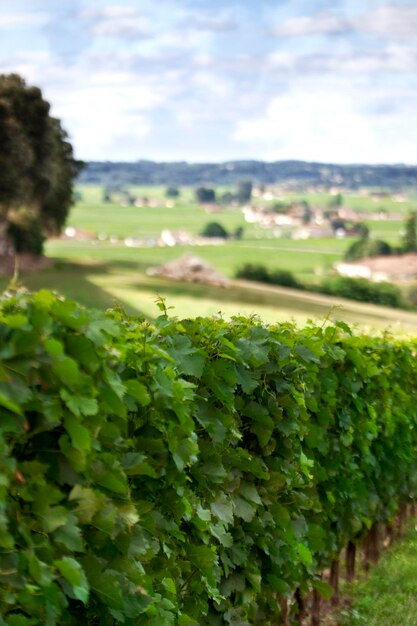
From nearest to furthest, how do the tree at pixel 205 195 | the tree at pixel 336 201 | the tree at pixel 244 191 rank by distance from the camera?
1. the tree at pixel 336 201
2. the tree at pixel 244 191
3. the tree at pixel 205 195

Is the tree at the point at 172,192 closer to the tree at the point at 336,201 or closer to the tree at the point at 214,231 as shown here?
the tree at the point at 214,231

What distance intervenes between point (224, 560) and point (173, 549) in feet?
3.44

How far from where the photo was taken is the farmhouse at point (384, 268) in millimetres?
92188

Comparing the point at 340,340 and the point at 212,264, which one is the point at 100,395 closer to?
the point at 340,340

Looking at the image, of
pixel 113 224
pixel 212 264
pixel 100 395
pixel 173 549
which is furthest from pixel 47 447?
pixel 113 224

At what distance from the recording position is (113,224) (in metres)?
114

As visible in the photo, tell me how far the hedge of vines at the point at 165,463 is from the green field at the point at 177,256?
141ft

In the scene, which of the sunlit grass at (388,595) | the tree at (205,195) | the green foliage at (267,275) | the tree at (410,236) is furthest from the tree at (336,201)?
the sunlit grass at (388,595)

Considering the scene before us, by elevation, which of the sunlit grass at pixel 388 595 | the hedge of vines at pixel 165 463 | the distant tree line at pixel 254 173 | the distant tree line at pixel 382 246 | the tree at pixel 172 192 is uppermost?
the distant tree line at pixel 254 173

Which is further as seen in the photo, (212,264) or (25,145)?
(212,264)

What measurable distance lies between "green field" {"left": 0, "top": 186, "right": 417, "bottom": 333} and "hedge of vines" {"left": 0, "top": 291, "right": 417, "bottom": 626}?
141 feet

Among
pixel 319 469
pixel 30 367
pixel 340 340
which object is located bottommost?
pixel 319 469

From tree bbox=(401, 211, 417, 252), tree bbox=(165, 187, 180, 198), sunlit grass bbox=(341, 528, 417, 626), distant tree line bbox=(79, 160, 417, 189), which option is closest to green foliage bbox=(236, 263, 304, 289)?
distant tree line bbox=(79, 160, 417, 189)

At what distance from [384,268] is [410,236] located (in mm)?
8188
